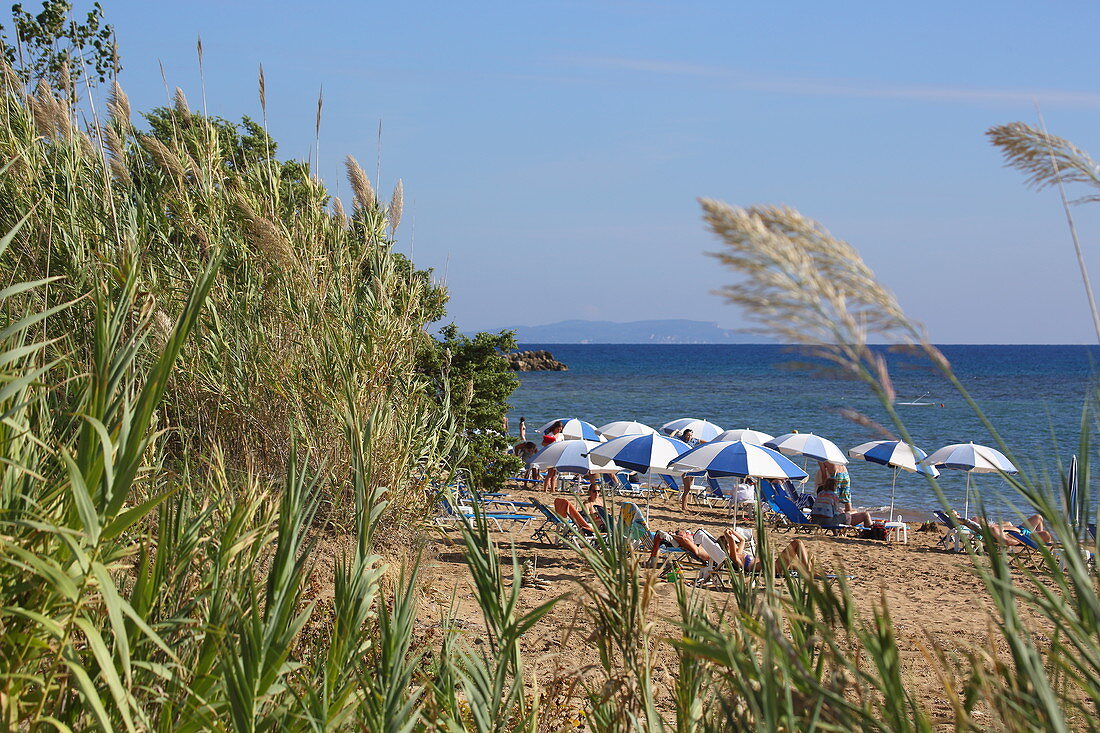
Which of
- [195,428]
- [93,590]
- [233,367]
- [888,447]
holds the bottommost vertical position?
[888,447]

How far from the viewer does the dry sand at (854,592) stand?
662 centimetres

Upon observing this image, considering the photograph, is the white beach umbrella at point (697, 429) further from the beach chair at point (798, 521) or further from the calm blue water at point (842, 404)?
the beach chair at point (798, 521)

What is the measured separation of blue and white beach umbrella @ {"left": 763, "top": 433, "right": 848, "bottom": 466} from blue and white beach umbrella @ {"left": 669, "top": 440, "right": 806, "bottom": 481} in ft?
8.33

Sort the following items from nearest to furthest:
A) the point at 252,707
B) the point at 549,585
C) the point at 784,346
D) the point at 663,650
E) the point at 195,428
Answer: the point at 784,346 < the point at 252,707 < the point at 195,428 < the point at 663,650 < the point at 549,585

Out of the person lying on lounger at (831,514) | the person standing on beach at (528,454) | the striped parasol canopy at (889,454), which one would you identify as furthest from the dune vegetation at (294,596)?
the person standing on beach at (528,454)

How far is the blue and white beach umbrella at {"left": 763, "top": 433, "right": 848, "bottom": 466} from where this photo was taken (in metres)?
16.5

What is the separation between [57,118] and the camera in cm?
514

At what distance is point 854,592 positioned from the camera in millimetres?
10289

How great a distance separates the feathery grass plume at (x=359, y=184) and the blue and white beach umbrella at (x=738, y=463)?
8853 millimetres

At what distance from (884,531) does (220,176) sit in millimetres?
12489

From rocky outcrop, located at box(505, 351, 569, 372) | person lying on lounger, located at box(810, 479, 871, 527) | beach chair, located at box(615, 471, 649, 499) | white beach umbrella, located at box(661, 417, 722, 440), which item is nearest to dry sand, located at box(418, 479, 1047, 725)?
person lying on lounger, located at box(810, 479, 871, 527)

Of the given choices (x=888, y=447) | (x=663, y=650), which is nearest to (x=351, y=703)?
(x=663, y=650)

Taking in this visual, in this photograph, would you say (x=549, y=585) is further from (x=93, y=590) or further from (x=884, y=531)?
(x=93, y=590)

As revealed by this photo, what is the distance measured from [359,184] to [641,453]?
9366 millimetres
